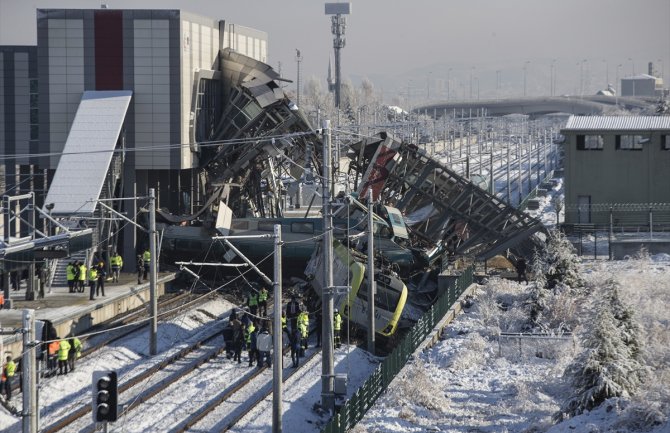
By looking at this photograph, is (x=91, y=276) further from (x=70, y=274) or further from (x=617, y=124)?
(x=617, y=124)

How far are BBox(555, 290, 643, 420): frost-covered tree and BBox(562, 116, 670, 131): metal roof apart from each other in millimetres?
35144

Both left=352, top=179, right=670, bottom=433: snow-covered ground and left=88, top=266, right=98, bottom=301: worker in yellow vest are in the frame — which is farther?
left=88, top=266, right=98, bottom=301: worker in yellow vest

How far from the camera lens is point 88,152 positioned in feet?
151

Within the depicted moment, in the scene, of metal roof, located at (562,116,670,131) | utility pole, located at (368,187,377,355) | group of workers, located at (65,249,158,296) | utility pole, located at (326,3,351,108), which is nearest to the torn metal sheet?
metal roof, located at (562,116,670,131)

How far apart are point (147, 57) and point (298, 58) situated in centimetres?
6332

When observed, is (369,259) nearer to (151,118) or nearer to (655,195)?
(151,118)

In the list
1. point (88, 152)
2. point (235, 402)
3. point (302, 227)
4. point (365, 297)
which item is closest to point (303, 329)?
point (365, 297)

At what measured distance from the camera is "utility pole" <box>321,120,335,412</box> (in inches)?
1040

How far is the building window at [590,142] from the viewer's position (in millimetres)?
58156

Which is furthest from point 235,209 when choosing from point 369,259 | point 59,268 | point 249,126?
point 369,259

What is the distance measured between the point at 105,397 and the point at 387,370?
406 inches

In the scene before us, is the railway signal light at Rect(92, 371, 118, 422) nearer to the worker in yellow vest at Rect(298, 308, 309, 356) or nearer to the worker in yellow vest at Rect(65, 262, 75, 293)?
the worker in yellow vest at Rect(298, 308, 309, 356)

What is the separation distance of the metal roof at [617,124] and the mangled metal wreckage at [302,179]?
9640mm

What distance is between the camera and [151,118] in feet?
162
